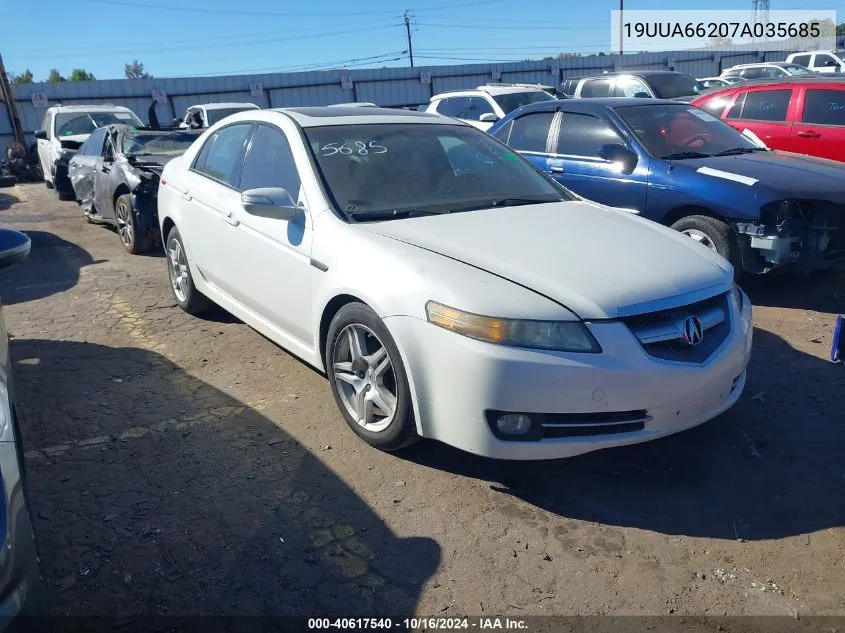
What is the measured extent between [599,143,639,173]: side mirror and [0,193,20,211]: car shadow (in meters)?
11.9

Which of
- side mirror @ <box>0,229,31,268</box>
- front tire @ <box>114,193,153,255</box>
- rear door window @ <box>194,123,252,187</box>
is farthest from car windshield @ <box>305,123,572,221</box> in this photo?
front tire @ <box>114,193,153,255</box>

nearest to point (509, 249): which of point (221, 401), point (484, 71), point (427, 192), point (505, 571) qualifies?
point (427, 192)

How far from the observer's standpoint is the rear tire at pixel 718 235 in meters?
5.68

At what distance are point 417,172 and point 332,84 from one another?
22.6 m

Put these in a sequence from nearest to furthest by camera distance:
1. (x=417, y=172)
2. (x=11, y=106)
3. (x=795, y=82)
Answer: (x=417, y=172) → (x=795, y=82) → (x=11, y=106)

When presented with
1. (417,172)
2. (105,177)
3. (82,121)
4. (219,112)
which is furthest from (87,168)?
(417,172)

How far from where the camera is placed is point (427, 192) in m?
4.16

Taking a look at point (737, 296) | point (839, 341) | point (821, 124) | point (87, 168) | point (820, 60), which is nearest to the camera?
point (737, 296)

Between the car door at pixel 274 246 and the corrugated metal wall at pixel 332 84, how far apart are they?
65.4 feet

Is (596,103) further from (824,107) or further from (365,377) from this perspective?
(365,377)

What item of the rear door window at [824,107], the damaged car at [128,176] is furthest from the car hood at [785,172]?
the damaged car at [128,176]

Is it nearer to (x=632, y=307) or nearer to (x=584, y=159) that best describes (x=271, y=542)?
(x=632, y=307)

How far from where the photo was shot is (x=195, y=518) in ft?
10.3

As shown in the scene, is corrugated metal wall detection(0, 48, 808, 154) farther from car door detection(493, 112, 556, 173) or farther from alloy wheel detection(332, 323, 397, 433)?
alloy wheel detection(332, 323, 397, 433)
